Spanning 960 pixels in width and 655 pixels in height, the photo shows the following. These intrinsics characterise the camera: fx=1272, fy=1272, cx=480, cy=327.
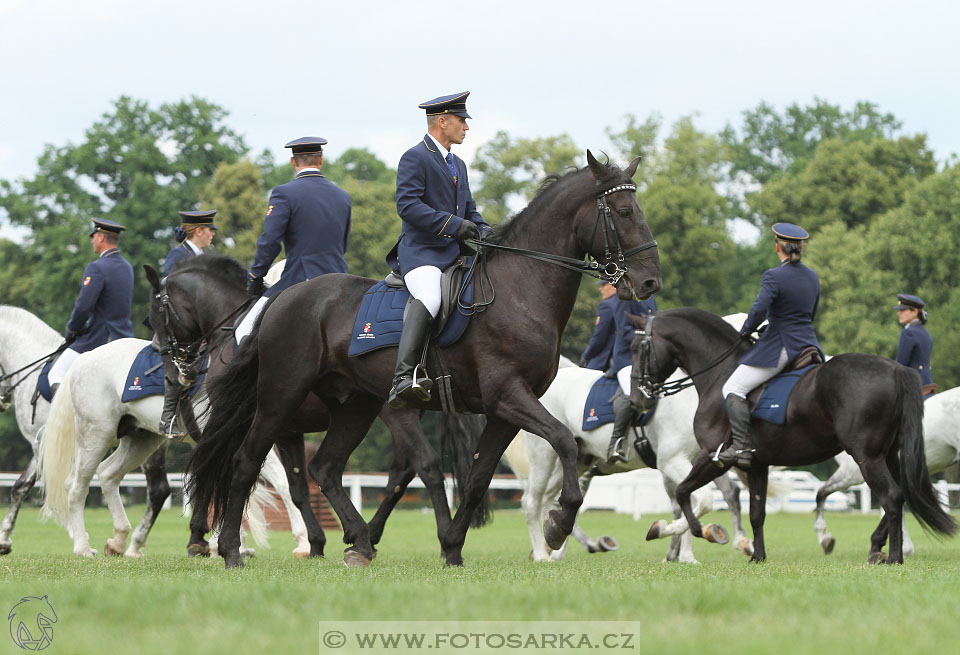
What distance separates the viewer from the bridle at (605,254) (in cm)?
846

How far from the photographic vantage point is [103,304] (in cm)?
1365

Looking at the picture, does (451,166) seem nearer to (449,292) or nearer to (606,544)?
(449,292)

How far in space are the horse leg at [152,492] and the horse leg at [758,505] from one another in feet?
18.9

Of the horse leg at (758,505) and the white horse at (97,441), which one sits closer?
the horse leg at (758,505)

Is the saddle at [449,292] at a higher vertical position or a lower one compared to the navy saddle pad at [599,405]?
higher

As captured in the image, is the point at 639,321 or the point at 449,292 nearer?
the point at 449,292

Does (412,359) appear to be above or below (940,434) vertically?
above

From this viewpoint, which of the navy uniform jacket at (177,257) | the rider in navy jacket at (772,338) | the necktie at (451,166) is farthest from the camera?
the navy uniform jacket at (177,257)

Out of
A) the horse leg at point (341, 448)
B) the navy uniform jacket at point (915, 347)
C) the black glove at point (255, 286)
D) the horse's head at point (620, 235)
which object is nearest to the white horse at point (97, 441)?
the black glove at point (255, 286)

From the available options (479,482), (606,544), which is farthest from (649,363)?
(479,482)

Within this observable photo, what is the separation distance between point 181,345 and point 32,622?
6612 millimetres

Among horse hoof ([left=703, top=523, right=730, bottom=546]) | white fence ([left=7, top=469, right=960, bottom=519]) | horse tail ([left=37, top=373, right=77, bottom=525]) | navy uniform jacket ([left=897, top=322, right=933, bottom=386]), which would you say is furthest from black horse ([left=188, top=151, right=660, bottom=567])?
white fence ([left=7, top=469, right=960, bottom=519])

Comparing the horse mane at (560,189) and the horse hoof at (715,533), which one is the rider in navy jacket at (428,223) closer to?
the horse mane at (560,189)

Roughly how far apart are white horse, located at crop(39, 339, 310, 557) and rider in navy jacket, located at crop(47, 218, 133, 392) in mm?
839
